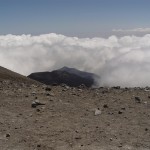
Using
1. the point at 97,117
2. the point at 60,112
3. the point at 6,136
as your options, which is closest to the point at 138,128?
the point at 97,117

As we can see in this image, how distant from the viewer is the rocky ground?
1325cm

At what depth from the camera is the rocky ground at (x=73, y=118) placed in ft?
43.5

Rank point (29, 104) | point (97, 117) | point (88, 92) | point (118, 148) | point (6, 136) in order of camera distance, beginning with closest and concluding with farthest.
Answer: point (118, 148) → point (6, 136) → point (97, 117) → point (29, 104) → point (88, 92)

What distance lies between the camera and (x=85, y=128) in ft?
47.8

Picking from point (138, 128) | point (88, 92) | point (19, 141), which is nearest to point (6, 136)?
point (19, 141)

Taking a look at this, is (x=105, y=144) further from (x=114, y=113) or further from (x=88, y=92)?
(x=88, y=92)

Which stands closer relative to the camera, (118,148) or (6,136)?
(118,148)

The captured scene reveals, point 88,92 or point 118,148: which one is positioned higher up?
point 88,92

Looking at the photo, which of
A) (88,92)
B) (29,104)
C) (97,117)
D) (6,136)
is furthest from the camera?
(88,92)

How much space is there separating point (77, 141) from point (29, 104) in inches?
184

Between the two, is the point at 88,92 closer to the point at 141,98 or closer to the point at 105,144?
the point at 141,98

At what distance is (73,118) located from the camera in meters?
15.7

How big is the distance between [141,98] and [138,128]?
400cm

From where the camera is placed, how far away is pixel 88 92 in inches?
776
